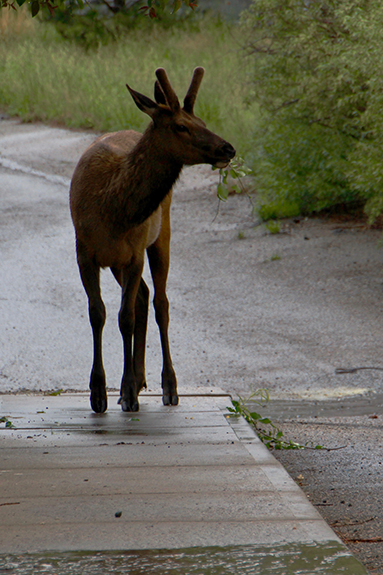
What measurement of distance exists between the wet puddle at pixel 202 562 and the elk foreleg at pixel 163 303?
8.54 ft

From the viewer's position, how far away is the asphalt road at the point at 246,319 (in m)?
4.38

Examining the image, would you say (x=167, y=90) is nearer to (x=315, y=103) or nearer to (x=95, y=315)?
(x=95, y=315)

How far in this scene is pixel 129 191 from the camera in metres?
4.20

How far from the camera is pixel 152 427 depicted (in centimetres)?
394

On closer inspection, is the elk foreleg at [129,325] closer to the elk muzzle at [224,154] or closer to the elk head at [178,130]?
the elk head at [178,130]

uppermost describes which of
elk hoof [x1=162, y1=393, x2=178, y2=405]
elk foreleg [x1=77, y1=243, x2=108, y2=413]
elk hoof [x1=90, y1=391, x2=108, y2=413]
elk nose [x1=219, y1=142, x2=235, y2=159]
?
elk nose [x1=219, y1=142, x2=235, y2=159]

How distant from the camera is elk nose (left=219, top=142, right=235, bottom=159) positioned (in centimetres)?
382

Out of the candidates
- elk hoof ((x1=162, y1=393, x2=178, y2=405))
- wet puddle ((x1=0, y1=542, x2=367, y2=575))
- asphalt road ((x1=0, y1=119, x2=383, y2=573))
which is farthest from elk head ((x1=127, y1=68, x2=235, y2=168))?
wet puddle ((x1=0, y1=542, x2=367, y2=575))

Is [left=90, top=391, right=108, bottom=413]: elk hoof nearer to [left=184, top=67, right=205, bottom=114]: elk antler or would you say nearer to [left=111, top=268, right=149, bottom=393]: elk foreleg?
[left=111, top=268, right=149, bottom=393]: elk foreleg

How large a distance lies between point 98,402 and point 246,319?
5.11 meters

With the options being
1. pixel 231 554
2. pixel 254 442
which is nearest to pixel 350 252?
pixel 254 442

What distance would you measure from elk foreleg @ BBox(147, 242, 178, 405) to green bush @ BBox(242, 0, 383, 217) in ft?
14.8

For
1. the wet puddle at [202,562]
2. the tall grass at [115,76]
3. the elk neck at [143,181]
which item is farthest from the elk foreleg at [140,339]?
the tall grass at [115,76]

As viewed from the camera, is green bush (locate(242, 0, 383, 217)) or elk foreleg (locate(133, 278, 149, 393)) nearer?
elk foreleg (locate(133, 278, 149, 393))
